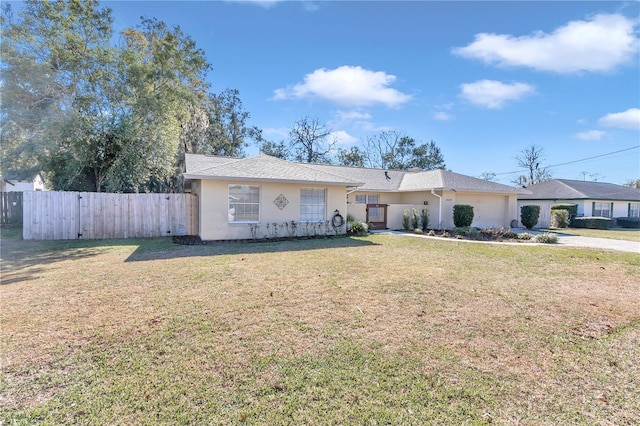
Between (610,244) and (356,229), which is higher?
(356,229)

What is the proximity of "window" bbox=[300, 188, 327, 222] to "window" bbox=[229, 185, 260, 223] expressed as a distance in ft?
6.60

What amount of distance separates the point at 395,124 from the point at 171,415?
39.7 m

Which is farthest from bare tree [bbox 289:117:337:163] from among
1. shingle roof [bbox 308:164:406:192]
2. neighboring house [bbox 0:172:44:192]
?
neighboring house [bbox 0:172:44:192]

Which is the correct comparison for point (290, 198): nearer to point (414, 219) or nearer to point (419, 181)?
point (414, 219)

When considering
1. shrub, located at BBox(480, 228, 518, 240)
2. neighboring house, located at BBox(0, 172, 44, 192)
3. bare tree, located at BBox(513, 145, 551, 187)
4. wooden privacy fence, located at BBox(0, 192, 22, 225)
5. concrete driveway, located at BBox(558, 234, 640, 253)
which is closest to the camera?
concrete driveway, located at BBox(558, 234, 640, 253)

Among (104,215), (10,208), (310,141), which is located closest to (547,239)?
(104,215)

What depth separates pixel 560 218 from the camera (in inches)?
830

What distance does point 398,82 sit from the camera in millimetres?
17578

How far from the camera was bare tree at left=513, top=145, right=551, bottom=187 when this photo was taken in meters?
44.3

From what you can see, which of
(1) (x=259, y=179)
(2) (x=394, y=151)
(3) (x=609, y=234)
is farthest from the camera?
(2) (x=394, y=151)

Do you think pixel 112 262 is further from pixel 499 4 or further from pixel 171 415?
pixel 499 4

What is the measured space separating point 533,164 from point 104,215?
5296 cm

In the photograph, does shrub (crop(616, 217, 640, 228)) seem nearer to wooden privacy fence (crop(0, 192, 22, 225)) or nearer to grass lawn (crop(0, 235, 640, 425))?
grass lawn (crop(0, 235, 640, 425))

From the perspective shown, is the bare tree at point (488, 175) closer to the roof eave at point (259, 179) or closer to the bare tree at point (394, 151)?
the bare tree at point (394, 151)
